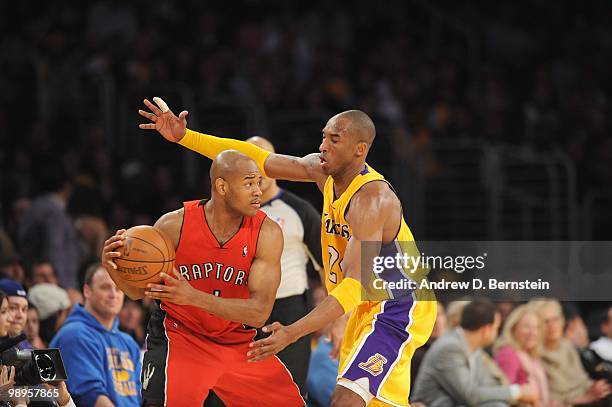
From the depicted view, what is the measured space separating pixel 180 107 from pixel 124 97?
0.64 metres

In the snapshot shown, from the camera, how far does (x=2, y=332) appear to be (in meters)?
6.19

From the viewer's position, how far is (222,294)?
5.96 meters

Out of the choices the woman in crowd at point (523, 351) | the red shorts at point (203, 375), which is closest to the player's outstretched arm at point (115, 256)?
the red shorts at point (203, 375)

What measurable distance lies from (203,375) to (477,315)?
9.24 feet

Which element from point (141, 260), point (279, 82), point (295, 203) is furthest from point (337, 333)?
point (279, 82)

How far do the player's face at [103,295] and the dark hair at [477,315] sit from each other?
2.60m

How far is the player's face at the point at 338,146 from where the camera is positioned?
6.10 metres

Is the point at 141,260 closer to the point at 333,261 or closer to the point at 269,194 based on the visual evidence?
the point at 333,261

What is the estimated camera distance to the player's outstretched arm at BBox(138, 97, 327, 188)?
258 inches

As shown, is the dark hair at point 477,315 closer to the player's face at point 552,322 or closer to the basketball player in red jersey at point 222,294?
the player's face at point 552,322

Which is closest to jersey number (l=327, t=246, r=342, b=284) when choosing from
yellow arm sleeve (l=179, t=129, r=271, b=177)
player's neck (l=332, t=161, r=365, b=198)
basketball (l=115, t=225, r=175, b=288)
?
player's neck (l=332, t=161, r=365, b=198)

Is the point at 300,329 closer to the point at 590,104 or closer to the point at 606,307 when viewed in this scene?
the point at 606,307

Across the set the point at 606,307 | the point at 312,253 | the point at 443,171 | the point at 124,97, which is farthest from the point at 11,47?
the point at 606,307

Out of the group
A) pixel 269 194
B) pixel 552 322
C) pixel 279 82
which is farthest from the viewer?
pixel 279 82
